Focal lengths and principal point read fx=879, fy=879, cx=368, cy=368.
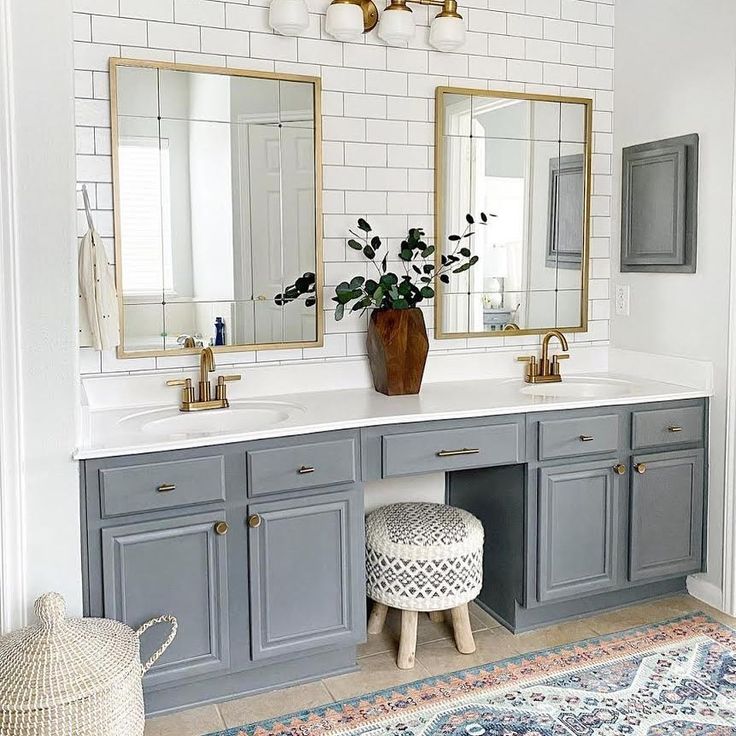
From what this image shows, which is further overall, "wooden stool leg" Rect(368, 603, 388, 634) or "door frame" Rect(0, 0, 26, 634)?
"wooden stool leg" Rect(368, 603, 388, 634)

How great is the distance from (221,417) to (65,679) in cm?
110

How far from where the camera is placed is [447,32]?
3.28 meters

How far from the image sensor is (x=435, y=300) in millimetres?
3477

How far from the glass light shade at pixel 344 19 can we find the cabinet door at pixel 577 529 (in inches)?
66.9

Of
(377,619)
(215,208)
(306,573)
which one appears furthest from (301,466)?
(215,208)

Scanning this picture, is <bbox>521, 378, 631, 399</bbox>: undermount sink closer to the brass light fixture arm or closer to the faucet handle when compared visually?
the faucet handle

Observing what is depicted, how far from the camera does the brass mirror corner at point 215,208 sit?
298 cm

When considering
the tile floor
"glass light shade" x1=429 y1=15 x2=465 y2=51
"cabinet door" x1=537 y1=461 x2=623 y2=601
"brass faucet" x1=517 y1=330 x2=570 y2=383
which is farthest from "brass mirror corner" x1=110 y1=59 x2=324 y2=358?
the tile floor

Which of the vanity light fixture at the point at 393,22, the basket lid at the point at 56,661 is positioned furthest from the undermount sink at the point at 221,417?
the vanity light fixture at the point at 393,22

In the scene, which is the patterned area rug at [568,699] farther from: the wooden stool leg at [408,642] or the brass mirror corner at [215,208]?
the brass mirror corner at [215,208]

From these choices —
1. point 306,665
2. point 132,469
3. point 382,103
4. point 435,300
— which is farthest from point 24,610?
point 382,103

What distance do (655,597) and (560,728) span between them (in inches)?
42.2

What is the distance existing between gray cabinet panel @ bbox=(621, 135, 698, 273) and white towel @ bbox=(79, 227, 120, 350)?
83.3 inches

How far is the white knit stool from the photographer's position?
295 centimetres
